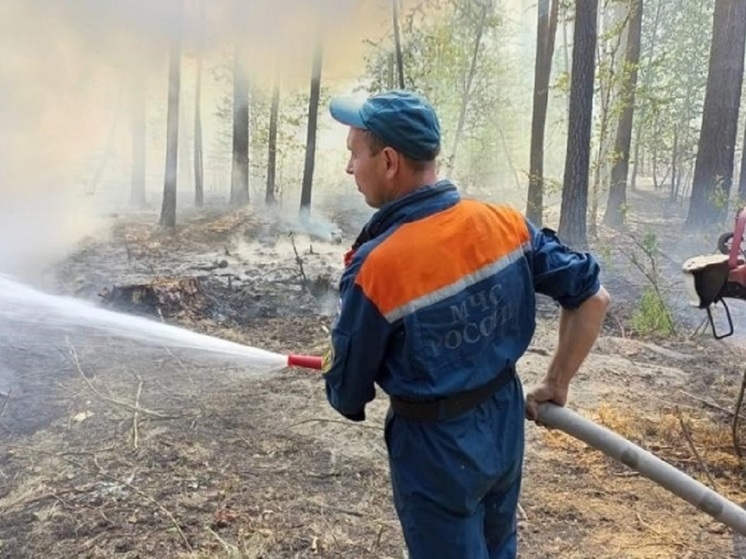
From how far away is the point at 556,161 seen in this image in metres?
33.6

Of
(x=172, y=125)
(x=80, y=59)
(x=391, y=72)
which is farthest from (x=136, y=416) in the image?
(x=391, y=72)

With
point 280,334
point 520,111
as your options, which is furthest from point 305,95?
point 280,334

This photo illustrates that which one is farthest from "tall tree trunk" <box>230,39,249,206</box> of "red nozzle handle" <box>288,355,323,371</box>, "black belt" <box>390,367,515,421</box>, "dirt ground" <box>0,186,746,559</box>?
"black belt" <box>390,367,515,421</box>

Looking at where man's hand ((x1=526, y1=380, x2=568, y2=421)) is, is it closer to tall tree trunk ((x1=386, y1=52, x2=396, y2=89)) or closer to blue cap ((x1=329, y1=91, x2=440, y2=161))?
blue cap ((x1=329, y1=91, x2=440, y2=161))

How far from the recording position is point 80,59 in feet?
33.5

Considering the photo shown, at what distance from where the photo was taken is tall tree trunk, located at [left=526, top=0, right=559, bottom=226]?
40.9ft

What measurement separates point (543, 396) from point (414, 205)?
2.77ft

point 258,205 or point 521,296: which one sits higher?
point 521,296

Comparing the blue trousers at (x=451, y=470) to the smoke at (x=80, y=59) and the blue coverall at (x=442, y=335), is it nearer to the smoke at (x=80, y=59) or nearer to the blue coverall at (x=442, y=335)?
the blue coverall at (x=442, y=335)

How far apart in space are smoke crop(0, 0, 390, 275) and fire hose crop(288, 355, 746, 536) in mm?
8541

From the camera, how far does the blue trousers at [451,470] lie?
170 cm

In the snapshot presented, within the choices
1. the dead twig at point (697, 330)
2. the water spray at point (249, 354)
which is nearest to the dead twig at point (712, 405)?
the dead twig at point (697, 330)

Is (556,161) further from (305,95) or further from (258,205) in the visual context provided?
(258,205)

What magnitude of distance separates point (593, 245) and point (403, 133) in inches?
451
